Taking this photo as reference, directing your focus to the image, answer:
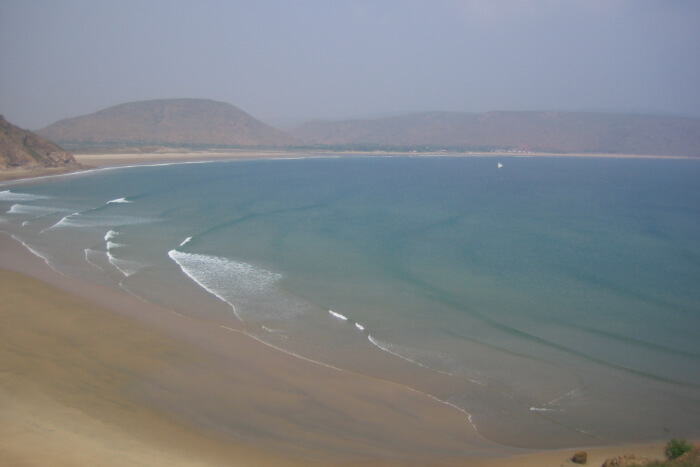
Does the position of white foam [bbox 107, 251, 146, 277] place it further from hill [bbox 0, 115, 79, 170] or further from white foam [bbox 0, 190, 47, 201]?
hill [bbox 0, 115, 79, 170]

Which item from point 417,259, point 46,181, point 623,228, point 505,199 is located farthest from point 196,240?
point 46,181

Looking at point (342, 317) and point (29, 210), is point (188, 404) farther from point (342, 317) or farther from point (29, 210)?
point (29, 210)

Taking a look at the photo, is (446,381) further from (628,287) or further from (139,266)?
(139,266)

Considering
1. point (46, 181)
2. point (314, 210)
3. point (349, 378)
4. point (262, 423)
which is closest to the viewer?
point (262, 423)

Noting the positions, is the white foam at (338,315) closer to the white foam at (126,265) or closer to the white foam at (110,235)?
the white foam at (126,265)

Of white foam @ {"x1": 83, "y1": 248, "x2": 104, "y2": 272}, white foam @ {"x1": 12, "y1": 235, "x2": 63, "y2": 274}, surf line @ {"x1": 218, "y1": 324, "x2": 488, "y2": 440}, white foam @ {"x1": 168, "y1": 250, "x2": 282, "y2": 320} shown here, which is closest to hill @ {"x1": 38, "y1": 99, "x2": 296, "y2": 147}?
white foam @ {"x1": 12, "y1": 235, "x2": 63, "y2": 274}

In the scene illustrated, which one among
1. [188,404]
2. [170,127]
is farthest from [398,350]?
[170,127]
